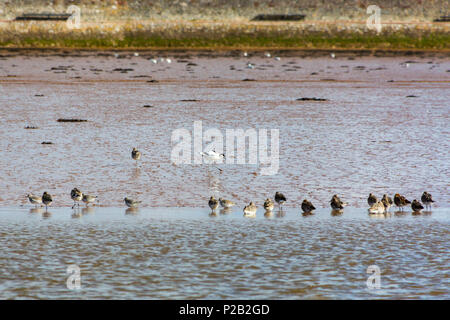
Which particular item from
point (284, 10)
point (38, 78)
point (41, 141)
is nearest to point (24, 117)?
point (41, 141)

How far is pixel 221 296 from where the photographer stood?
6.96m

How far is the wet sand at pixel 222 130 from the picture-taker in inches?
470

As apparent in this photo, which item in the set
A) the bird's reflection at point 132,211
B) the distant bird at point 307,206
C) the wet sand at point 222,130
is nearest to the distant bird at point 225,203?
the wet sand at point 222,130

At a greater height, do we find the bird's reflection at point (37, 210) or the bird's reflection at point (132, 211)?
the bird's reflection at point (37, 210)

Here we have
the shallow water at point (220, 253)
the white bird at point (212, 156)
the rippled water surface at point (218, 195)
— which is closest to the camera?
the shallow water at point (220, 253)

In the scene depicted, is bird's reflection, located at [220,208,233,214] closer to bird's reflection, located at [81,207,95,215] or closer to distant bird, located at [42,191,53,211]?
bird's reflection, located at [81,207,95,215]

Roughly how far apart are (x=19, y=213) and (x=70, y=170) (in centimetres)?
277

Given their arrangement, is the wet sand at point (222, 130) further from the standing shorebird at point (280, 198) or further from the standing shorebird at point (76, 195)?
the standing shorebird at point (76, 195)

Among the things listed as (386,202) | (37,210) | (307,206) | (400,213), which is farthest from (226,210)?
(37,210)

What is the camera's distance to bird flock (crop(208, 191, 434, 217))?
10359 millimetres

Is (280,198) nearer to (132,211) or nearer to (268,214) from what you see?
(268,214)

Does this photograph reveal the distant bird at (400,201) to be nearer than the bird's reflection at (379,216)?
No

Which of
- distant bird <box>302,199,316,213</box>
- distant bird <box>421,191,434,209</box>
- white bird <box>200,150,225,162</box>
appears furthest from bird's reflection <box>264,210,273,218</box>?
white bird <box>200,150,225,162</box>

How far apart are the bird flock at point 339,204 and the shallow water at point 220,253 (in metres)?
0.13
